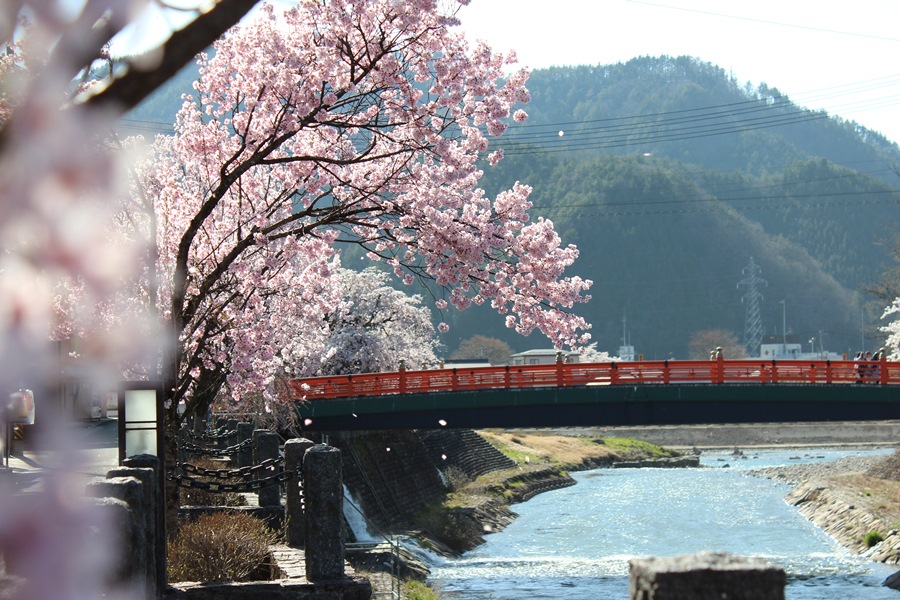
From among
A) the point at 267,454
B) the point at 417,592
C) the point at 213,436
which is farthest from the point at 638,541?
the point at 267,454

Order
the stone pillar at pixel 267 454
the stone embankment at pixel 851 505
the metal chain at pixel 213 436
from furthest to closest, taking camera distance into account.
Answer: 1. the stone embankment at pixel 851 505
2. the metal chain at pixel 213 436
3. the stone pillar at pixel 267 454

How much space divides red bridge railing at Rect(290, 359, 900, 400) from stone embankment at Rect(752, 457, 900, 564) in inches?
266

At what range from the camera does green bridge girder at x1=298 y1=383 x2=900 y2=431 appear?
121ft

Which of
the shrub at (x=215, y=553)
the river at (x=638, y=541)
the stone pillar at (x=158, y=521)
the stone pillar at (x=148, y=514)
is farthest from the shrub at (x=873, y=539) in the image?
the stone pillar at (x=148, y=514)

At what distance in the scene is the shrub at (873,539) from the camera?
1604 inches

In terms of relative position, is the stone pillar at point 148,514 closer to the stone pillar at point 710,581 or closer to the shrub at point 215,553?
the shrub at point 215,553

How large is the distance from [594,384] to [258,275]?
20.8m

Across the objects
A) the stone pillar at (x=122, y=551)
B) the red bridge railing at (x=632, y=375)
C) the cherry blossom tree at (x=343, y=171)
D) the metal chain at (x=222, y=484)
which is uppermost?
the cherry blossom tree at (x=343, y=171)

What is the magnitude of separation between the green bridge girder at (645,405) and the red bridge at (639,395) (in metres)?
0.03

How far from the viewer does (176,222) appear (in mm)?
19156

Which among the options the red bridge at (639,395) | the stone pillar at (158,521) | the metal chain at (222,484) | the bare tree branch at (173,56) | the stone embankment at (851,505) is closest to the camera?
the bare tree branch at (173,56)

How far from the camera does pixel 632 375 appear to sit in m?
37.4

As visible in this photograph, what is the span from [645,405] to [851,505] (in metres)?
17.2

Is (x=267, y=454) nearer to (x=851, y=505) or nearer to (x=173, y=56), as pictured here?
(x=173, y=56)
